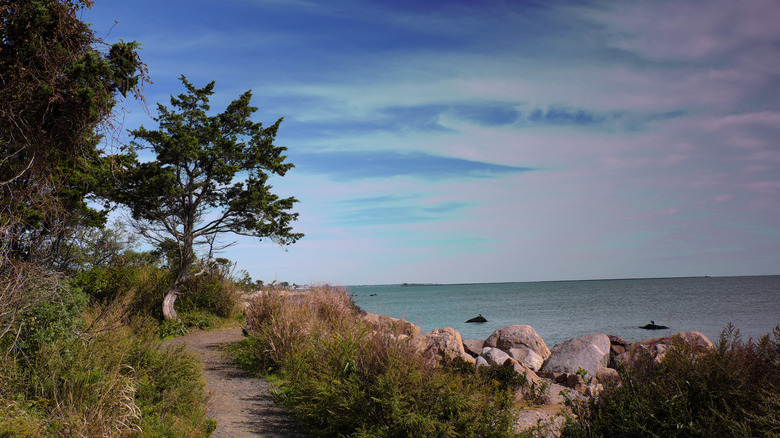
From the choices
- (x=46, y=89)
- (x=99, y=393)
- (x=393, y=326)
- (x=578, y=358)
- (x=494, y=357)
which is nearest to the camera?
(x=99, y=393)

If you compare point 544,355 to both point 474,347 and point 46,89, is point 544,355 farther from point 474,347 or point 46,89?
point 46,89

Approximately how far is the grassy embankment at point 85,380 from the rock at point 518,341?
28.9ft

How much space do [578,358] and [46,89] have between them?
1157cm

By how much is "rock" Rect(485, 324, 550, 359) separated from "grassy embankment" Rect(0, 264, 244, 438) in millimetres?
8815

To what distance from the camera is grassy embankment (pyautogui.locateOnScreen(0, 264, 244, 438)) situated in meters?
A: 4.80

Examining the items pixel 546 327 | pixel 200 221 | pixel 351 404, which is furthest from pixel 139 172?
pixel 546 327

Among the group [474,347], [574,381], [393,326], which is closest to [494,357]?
[574,381]

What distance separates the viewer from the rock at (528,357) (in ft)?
39.2

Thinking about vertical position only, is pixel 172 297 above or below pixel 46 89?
below

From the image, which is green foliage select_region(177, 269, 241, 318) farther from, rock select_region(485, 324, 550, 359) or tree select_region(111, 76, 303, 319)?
rock select_region(485, 324, 550, 359)

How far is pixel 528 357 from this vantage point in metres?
12.3

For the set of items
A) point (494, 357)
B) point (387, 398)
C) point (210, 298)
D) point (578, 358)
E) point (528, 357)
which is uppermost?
point (210, 298)

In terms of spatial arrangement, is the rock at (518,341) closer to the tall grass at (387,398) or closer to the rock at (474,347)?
the rock at (474,347)

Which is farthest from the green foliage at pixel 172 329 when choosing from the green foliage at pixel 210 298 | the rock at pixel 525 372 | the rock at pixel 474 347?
the rock at pixel 525 372
